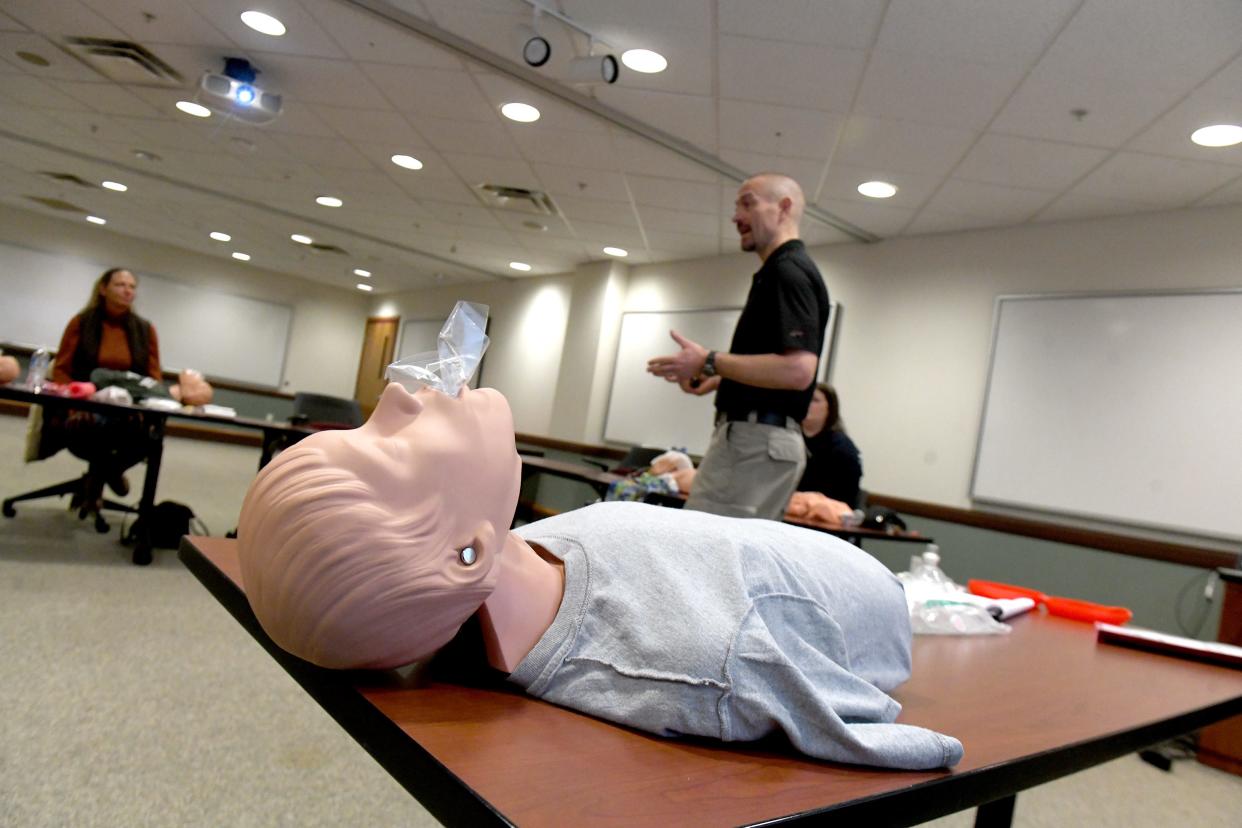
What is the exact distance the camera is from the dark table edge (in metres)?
0.42

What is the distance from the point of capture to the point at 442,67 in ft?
13.2

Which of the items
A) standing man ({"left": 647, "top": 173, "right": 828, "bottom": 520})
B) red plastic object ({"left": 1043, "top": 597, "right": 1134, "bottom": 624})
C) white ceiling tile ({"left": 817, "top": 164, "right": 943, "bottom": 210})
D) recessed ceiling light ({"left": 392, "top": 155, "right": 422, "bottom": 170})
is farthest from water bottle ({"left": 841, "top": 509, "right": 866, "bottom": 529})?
recessed ceiling light ({"left": 392, "top": 155, "right": 422, "bottom": 170})

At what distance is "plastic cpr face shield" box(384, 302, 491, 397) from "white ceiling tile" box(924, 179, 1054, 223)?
14.6 feet

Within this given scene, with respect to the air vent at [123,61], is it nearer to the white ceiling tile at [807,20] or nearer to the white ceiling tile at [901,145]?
the white ceiling tile at [807,20]

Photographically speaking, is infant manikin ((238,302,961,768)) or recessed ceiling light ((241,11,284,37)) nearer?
infant manikin ((238,302,961,768))

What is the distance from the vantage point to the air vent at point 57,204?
959 cm

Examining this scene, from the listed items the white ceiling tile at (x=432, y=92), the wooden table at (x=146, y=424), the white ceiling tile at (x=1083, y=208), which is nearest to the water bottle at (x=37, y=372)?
the wooden table at (x=146, y=424)

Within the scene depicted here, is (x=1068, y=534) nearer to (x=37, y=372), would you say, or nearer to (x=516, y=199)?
(x=516, y=199)

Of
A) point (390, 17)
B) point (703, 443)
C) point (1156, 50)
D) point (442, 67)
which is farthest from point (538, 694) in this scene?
point (703, 443)

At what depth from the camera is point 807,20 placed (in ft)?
10.0

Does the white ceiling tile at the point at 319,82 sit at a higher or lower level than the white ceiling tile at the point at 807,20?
lower

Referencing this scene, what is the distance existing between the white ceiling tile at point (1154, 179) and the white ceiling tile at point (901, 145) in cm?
76

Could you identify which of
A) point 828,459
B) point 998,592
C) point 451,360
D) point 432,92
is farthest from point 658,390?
point 451,360

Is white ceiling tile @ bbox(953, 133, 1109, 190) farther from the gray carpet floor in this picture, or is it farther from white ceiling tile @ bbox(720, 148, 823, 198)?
the gray carpet floor
